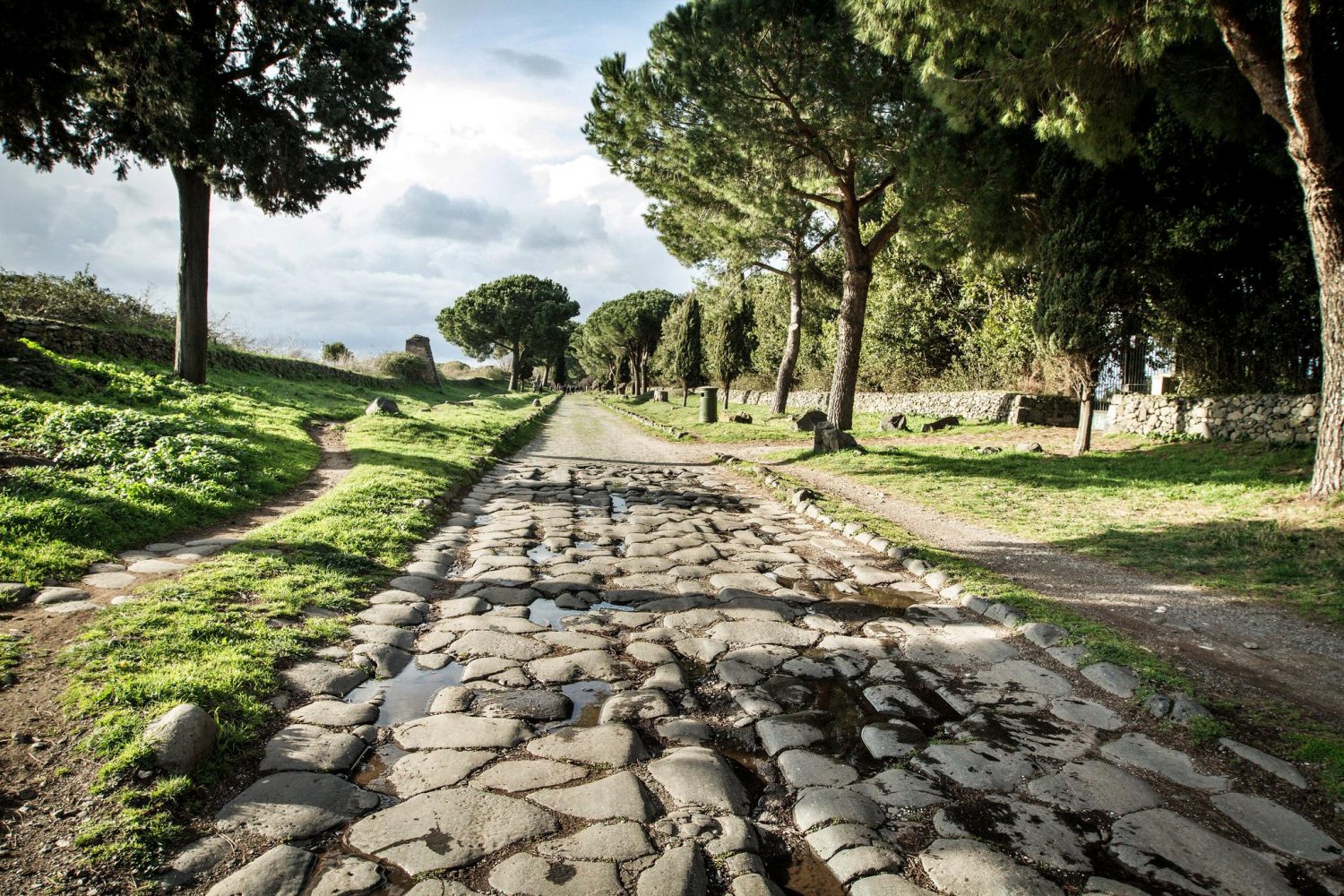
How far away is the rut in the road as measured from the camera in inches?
82.0

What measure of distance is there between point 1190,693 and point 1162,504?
5.74 m

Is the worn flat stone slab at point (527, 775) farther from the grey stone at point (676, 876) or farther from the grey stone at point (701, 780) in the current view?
the grey stone at point (676, 876)

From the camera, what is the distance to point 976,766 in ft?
8.97

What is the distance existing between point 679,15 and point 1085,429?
387 inches

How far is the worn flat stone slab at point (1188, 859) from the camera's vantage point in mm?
2082

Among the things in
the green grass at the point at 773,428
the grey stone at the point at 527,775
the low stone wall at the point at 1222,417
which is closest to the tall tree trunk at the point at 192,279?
the green grass at the point at 773,428

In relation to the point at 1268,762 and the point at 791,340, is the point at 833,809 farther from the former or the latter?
the point at 791,340

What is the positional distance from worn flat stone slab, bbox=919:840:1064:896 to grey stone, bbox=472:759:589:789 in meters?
1.23

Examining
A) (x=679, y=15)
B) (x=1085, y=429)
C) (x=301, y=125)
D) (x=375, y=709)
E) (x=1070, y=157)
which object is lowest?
(x=375, y=709)

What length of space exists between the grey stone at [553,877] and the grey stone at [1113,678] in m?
2.84

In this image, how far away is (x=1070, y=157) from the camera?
1120 cm

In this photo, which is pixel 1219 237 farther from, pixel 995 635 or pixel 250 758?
pixel 250 758

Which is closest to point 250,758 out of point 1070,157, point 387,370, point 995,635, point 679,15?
point 995,635

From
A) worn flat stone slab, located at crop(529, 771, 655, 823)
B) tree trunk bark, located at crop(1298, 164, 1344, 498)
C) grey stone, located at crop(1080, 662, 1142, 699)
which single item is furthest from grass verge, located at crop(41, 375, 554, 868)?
tree trunk bark, located at crop(1298, 164, 1344, 498)
